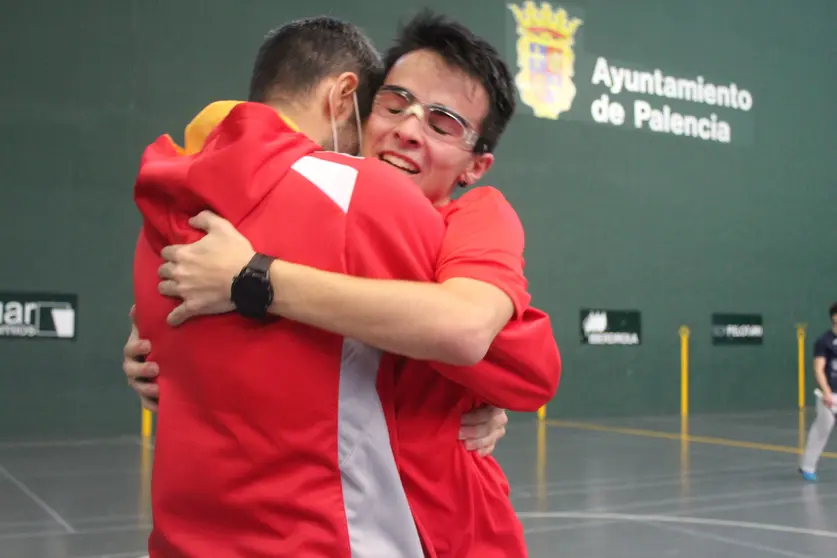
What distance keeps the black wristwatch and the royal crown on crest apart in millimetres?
11900

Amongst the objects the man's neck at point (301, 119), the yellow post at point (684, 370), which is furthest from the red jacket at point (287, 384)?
the yellow post at point (684, 370)

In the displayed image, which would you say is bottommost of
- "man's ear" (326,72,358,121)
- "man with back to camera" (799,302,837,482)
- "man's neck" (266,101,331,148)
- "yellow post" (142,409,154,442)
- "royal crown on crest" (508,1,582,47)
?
"yellow post" (142,409,154,442)

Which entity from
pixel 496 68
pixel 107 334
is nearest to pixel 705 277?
pixel 107 334

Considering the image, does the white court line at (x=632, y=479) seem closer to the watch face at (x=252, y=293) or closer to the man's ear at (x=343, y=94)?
the man's ear at (x=343, y=94)

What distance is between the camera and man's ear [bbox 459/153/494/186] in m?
2.03

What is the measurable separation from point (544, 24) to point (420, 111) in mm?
11504

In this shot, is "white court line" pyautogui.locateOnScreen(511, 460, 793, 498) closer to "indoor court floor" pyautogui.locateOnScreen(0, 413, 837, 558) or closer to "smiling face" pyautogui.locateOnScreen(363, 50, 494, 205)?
"indoor court floor" pyautogui.locateOnScreen(0, 413, 837, 558)

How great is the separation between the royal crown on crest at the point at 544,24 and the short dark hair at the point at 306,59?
37.2 ft

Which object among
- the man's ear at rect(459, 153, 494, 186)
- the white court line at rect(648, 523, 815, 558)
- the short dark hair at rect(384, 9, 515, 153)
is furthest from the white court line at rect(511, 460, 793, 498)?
the short dark hair at rect(384, 9, 515, 153)

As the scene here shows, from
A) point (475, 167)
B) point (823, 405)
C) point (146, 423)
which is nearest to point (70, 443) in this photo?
point (146, 423)

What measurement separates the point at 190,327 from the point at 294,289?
24 cm

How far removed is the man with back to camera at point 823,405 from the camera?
7297 millimetres

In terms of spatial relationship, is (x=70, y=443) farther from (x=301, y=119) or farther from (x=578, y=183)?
(x=301, y=119)

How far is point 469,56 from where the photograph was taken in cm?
190
